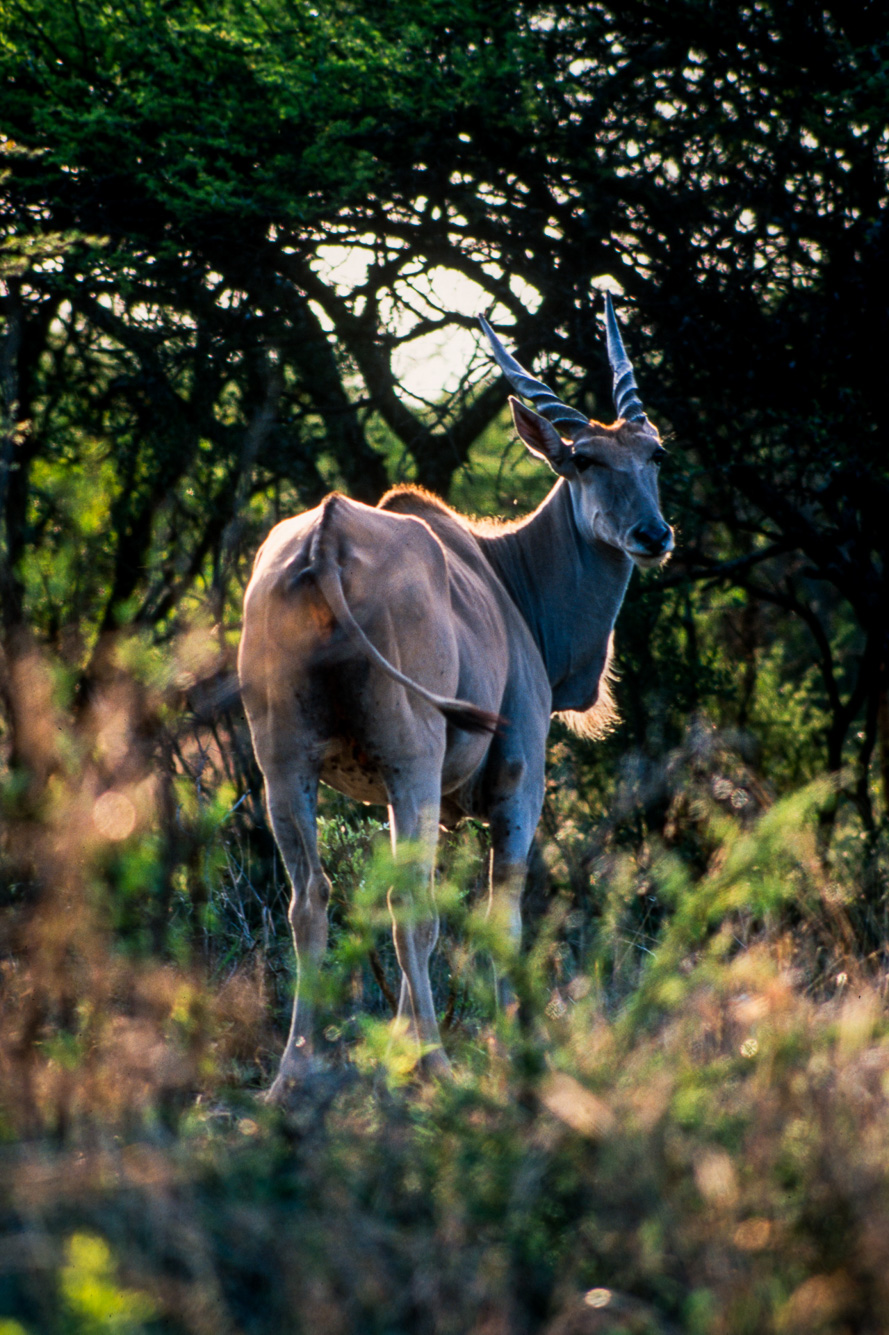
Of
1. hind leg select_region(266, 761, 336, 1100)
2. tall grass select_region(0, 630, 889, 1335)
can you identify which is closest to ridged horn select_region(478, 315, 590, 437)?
hind leg select_region(266, 761, 336, 1100)

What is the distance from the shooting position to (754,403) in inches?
344

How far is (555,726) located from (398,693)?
5.89m

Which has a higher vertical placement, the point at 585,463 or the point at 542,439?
the point at 542,439

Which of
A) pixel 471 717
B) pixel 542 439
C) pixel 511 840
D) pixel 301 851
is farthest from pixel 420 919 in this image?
pixel 542 439

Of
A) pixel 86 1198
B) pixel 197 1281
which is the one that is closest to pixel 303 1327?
pixel 197 1281

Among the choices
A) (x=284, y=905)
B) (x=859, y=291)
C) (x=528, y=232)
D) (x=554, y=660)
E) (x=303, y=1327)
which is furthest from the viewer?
(x=528, y=232)

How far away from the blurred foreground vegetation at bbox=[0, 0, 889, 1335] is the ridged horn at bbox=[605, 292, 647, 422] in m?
1.64

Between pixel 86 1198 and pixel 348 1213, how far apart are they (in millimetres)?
467

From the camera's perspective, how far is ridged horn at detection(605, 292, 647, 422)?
6.29 m

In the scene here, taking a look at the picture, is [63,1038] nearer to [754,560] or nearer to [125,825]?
[125,825]

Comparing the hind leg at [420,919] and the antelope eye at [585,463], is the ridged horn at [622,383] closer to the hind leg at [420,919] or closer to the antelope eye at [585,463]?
the antelope eye at [585,463]

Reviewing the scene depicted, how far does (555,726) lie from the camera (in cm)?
990

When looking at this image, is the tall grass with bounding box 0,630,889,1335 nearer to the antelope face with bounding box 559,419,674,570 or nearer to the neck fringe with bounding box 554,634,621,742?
the antelope face with bounding box 559,419,674,570

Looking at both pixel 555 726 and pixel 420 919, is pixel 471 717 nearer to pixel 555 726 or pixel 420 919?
pixel 420 919
